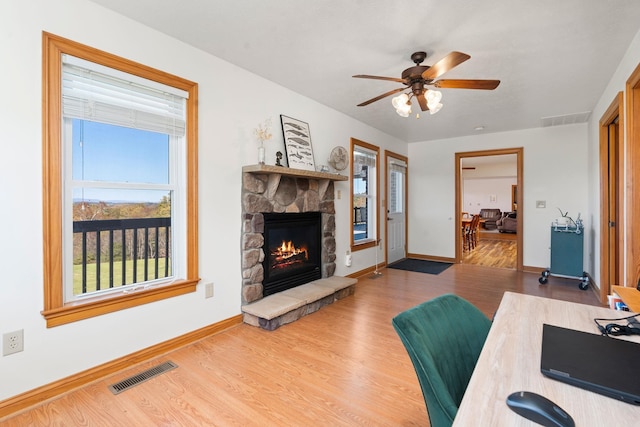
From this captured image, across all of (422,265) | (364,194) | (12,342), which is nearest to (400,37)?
(364,194)

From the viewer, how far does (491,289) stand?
4.23 m

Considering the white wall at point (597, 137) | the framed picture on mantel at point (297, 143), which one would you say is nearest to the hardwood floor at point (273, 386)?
the framed picture on mantel at point (297, 143)

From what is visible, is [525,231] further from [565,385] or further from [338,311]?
[565,385]

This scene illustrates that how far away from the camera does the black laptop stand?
0.71 metres

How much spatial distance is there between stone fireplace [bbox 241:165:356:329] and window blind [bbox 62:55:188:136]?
0.79 m

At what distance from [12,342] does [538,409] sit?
8.19ft

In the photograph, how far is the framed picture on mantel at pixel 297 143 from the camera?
11.5ft

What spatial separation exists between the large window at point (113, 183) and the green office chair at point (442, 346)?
2.10m

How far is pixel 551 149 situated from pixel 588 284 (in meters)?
2.16

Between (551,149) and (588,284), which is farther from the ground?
(551,149)

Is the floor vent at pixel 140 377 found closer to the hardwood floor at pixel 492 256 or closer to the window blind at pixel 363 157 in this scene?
the window blind at pixel 363 157

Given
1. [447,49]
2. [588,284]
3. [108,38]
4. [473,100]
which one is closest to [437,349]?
[447,49]

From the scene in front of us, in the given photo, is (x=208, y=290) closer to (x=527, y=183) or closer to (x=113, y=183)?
(x=113, y=183)

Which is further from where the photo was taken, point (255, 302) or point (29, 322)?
point (255, 302)
